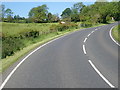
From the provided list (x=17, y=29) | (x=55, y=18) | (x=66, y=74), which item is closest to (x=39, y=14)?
(x=55, y=18)

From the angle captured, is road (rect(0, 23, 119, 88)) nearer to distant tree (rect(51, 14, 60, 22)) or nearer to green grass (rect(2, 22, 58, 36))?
green grass (rect(2, 22, 58, 36))

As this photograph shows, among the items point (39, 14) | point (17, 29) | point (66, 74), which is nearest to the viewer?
point (66, 74)

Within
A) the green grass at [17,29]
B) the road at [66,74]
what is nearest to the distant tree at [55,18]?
the green grass at [17,29]

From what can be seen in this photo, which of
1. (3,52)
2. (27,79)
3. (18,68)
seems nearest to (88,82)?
(27,79)

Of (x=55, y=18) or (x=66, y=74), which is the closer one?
(x=66, y=74)

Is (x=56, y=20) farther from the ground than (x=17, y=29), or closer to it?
farther from the ground

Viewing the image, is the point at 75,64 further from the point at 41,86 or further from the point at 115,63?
the point at 41,86

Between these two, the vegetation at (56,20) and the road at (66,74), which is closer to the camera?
the road at (66,74)

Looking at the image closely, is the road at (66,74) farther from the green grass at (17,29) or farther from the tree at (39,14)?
the tree at (39,14)

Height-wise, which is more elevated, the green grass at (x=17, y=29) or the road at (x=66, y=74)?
the green grass at (x=17, y=29)

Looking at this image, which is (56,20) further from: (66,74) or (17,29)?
(66,74)

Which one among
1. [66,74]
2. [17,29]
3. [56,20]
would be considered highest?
[56,20]

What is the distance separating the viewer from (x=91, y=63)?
11.6 metres

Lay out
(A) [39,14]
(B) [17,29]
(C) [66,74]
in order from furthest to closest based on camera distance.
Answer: (A) [39,14], (B) [17,29], (C) [66,74]
